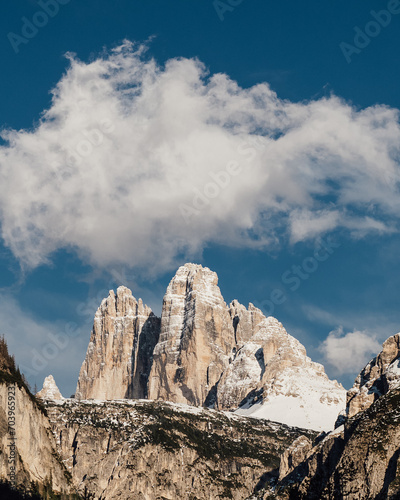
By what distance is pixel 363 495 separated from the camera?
19825 cm

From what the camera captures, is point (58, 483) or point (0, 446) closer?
point (0, 446)

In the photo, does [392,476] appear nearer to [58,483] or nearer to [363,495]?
[363,495]

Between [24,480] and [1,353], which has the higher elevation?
[1,353]

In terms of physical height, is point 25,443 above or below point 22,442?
above

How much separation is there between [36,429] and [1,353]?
802 inches

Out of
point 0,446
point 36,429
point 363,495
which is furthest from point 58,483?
point 363,495

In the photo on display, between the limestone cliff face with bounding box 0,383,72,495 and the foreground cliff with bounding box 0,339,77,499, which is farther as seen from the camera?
the limestone cliff face with bounding box 0,383,72,495

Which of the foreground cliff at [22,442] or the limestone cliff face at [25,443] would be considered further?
the limestone cliff face at [25,443]

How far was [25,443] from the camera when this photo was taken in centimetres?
18725

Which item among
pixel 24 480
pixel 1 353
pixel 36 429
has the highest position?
pixel 1 353

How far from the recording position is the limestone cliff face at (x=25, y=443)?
176500mm

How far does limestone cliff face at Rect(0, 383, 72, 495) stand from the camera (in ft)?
579

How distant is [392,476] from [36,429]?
8544cm

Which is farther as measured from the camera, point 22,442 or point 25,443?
point 25,443
